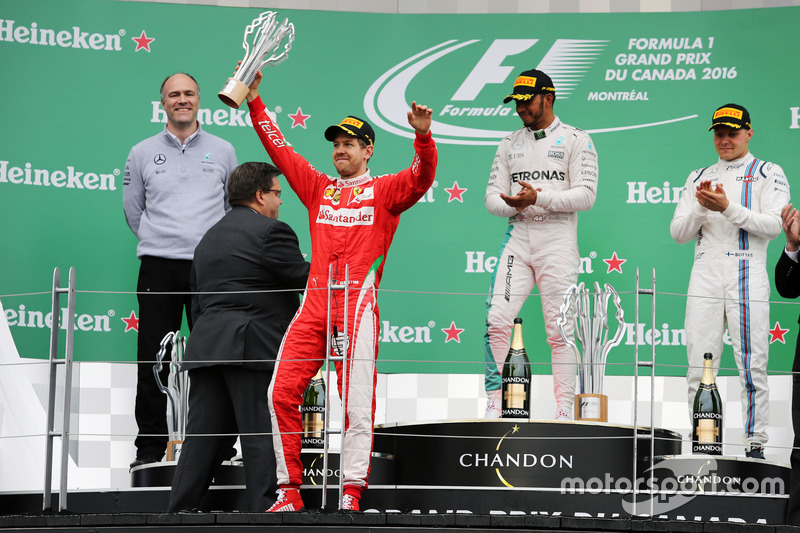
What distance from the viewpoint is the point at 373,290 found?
13.7ft

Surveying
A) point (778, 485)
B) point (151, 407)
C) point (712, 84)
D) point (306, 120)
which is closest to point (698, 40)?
point (712, 84)

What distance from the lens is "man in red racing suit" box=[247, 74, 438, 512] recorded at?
401 cm

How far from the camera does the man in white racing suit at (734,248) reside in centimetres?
544

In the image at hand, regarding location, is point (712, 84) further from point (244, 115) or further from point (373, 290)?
point (373, 290)

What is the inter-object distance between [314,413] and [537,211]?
133 centimetres

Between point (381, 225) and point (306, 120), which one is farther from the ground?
point (306, 120)

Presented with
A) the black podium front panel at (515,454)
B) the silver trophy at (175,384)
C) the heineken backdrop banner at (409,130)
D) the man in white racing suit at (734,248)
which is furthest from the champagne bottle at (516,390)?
the heineken backdrop banner at (409,130)

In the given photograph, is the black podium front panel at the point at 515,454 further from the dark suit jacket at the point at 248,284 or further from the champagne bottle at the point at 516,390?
the dark suit jacket at the point at 248,284

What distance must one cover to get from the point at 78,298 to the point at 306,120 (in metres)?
1.53

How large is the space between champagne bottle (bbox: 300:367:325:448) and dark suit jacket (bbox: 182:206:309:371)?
0.49 metres

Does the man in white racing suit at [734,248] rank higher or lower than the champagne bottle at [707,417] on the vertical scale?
higher

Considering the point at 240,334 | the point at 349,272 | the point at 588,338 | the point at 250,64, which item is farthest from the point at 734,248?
the point at 240,334

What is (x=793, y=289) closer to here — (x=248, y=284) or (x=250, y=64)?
(x=248, y=284)

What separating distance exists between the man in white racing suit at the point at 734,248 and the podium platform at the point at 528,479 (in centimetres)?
91
